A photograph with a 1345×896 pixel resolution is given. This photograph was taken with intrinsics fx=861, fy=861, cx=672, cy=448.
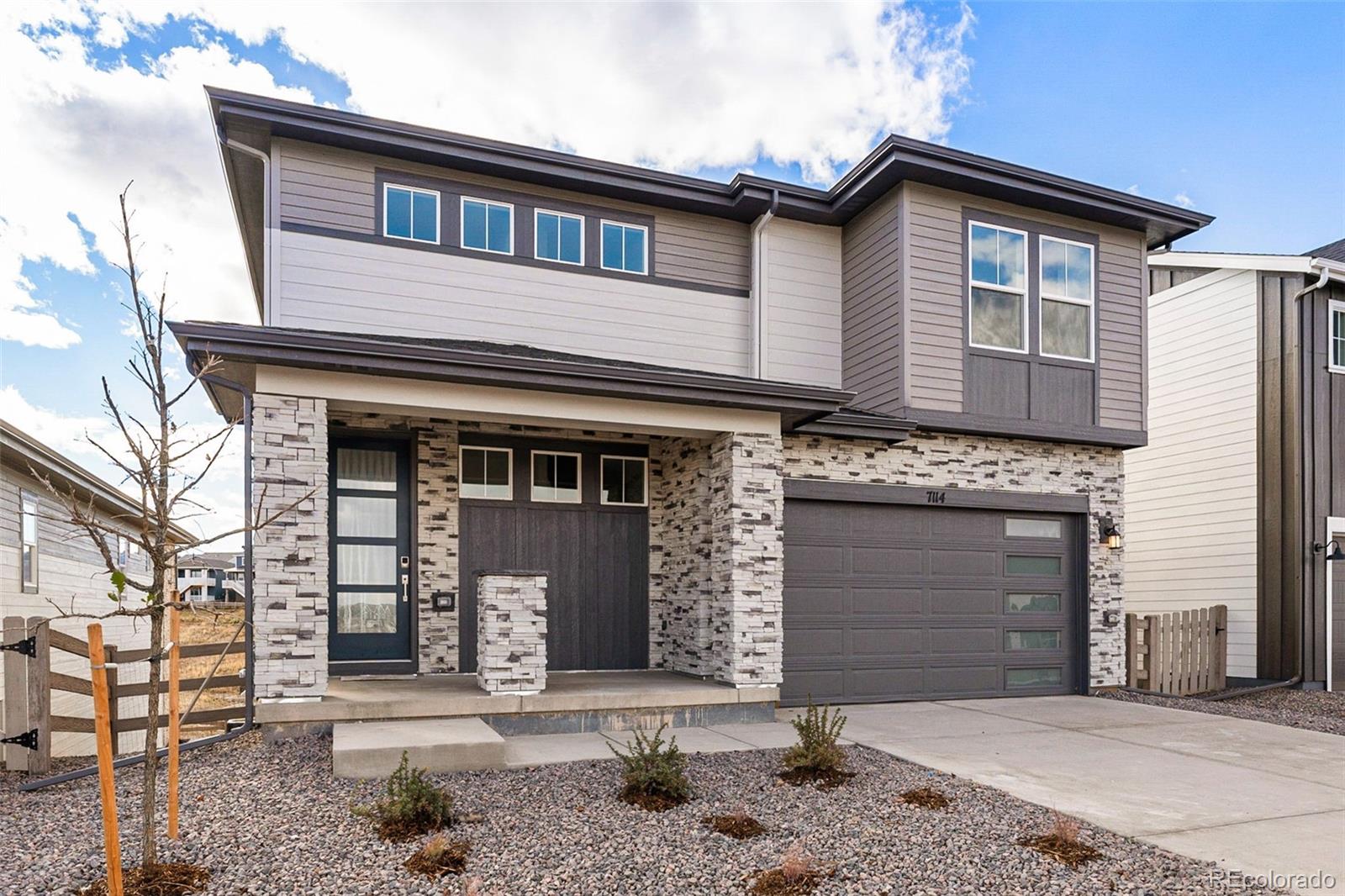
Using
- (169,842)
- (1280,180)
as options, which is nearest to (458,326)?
(169,842)

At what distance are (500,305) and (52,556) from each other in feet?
24.1

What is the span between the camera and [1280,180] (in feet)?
52.1

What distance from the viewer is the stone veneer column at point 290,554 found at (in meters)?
6.43

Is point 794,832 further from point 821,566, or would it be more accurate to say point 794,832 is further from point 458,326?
point 458,326

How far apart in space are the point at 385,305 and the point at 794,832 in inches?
242

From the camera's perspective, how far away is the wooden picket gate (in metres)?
10.5

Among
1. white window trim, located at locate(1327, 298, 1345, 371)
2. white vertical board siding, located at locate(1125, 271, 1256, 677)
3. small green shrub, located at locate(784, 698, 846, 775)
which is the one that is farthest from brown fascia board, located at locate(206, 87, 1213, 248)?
small green shrub, located at locate(784, 698, 846, 775)

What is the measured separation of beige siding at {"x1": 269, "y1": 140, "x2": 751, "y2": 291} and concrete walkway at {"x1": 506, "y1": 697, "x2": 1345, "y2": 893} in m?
4.93

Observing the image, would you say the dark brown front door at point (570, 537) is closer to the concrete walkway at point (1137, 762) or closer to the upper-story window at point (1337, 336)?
the concrete walkway at point (1137, 762)

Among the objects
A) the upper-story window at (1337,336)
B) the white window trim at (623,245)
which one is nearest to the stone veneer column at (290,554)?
the white window trim at (623,245)

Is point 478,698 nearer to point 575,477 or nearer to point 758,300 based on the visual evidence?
point 575,477

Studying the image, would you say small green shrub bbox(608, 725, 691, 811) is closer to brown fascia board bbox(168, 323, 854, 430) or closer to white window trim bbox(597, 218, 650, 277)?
brown fascia board bbox(168, 323, 854, 430)

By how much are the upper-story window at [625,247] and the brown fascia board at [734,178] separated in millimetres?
339

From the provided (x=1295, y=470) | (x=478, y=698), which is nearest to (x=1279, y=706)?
(x=1295, y=470)
